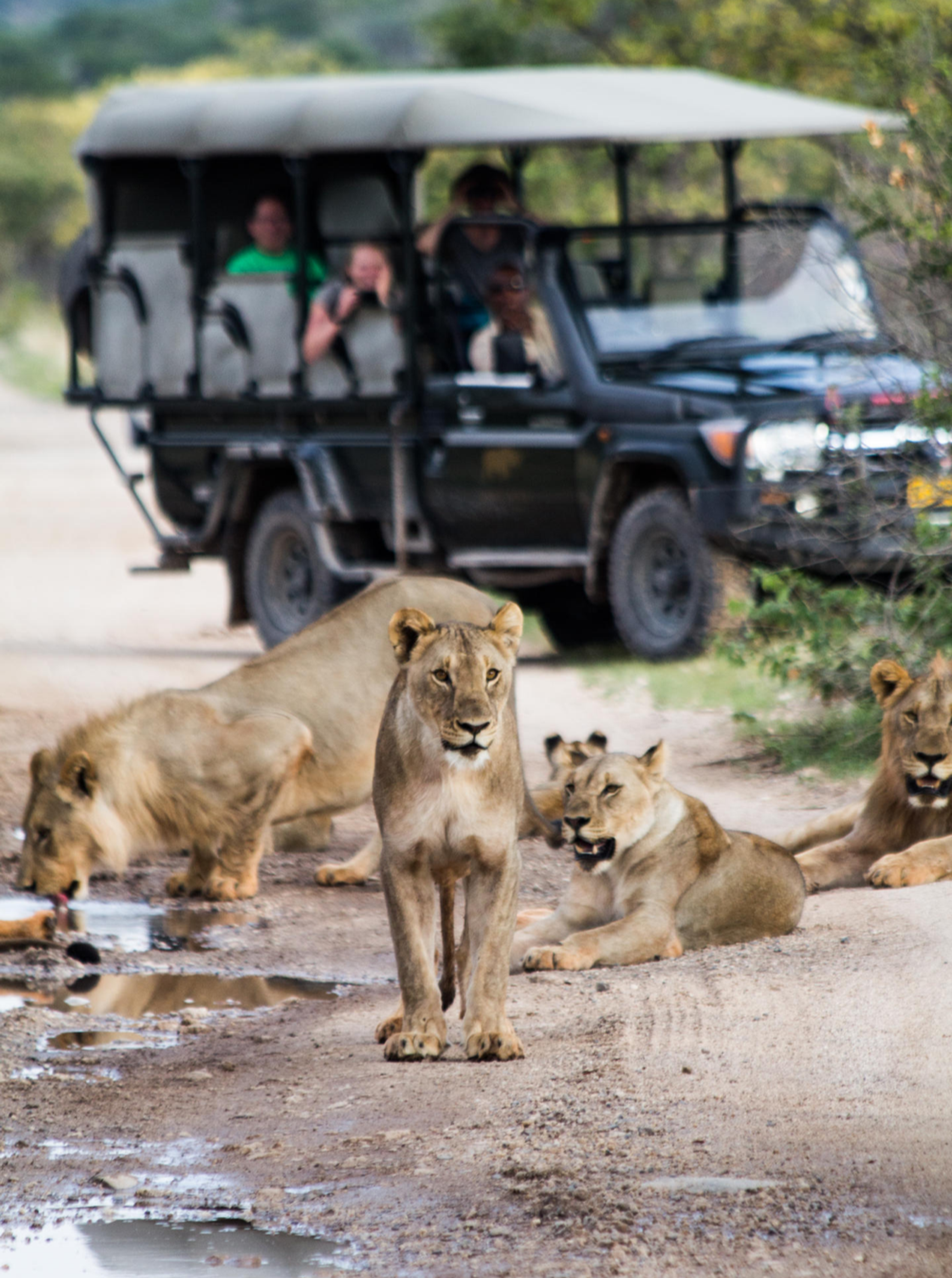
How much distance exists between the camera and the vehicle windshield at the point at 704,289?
1004 centimetres

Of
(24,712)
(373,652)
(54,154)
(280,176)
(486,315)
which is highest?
(54,154)

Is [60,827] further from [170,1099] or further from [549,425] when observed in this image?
[549,425]

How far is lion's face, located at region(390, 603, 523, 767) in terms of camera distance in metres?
4.15

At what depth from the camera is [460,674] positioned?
420 cm

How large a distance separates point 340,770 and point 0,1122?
8.46ft

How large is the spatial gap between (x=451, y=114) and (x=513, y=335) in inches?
41.5

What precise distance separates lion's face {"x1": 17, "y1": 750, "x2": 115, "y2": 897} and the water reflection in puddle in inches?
29.5

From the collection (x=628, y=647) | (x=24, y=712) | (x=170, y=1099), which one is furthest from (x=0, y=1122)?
(x=628, y=647)

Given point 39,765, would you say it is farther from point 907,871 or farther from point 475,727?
point 907,871

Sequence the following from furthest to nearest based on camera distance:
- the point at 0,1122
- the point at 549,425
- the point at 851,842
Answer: the point at 549,425 → the point at 851,842 → the point at 0,1122

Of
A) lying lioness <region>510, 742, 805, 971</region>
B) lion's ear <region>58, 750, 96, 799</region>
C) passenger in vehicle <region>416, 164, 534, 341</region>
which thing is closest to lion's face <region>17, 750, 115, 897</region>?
lion's ear <region>58, 750, 96, 799</region>

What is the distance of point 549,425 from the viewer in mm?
9930

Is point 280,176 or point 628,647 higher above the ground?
point 280,176

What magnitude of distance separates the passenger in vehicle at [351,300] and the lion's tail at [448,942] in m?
6.02
